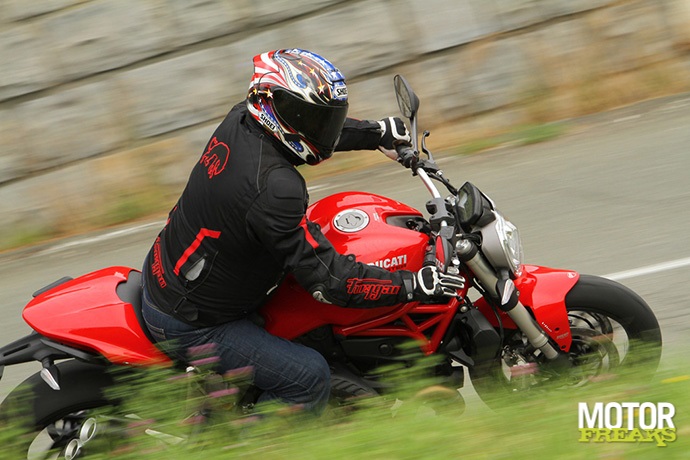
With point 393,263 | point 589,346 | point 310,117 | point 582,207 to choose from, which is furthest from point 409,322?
point 582,207

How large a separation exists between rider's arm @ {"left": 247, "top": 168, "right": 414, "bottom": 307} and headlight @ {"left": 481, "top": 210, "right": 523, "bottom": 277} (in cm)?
39

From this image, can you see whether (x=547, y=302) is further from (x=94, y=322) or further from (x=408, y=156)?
(x=94, y=322)

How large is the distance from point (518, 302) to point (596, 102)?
17.4ft

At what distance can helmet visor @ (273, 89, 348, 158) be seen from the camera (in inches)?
141

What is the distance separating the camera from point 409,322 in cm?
408

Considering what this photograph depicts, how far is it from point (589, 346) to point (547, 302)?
1.16ft

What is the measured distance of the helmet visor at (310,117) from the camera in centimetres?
358

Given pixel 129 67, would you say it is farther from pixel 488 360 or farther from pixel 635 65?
pixel 488 360

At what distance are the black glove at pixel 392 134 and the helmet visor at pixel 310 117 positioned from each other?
79 centimetres

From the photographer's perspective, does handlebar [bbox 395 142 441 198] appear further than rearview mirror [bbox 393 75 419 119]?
Yes

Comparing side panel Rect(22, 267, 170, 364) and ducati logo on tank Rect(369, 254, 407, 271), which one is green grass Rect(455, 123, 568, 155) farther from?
side panel Rect(22, 267, 170, 364)

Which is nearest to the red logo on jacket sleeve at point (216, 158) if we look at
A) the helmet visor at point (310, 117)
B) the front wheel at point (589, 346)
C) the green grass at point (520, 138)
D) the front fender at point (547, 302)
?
the helmet visor at point (310, 117)

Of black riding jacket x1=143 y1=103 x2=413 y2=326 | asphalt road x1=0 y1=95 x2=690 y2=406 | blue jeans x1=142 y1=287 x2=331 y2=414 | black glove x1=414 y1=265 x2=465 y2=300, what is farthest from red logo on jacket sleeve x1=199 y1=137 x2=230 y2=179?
asphalt road x1=0 y1=95 x2=690 y2=406

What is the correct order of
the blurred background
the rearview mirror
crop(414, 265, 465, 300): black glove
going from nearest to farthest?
crop(414, 265, 465, 300): black glove
the rearview mirror
the blurred background
